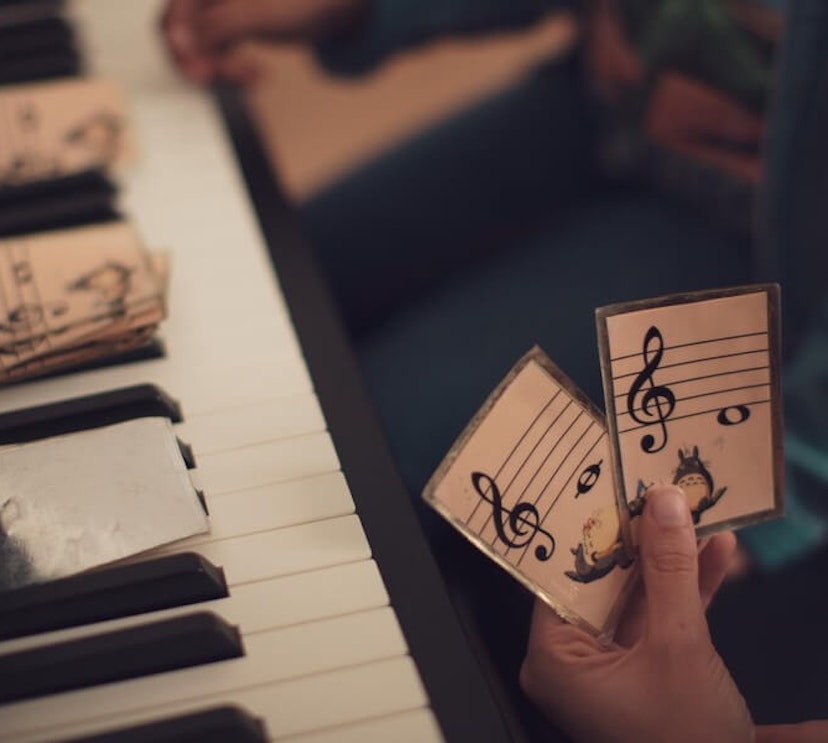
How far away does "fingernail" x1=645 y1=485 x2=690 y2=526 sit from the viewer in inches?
23.5

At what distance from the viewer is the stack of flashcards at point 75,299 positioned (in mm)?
718

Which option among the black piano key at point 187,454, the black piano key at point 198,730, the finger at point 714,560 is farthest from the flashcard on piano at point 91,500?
the finger at point 714,560

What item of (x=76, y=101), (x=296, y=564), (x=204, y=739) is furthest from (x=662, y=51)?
(x=204, y=739)

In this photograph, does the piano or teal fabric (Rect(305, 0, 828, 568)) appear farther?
teal fabric (Rect(305, 0, 828, 568))

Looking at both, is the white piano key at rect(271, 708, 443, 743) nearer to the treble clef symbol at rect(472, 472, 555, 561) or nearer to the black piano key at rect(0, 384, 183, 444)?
the treble clef symbol at rect(472, 472, 555, 561)

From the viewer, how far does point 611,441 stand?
0.60 metres

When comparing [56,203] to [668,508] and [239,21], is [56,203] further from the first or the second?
[668,508]

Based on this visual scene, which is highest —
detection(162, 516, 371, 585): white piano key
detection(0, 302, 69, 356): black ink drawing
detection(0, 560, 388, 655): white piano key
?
detection(0, 302, 69, 356): black ink drawing

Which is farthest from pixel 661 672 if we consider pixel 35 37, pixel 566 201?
pixel 35 37

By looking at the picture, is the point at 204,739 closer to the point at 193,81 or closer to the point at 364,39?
the point at 193,81

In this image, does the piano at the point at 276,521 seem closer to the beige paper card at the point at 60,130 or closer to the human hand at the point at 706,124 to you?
the beige paper card at the point at 60,130

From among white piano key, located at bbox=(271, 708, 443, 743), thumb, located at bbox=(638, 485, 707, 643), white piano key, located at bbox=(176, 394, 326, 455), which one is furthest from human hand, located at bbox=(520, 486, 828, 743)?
white piano key, located at bbox=(176, 394, 326, 455)

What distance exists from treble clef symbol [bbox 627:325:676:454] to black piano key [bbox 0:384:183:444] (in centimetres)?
33

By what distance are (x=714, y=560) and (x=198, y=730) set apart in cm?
38
